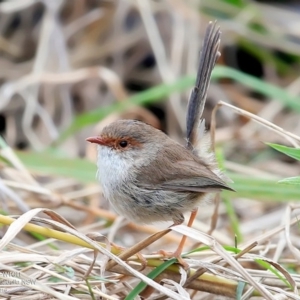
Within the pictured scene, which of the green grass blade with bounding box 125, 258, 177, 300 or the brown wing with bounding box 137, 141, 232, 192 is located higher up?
the brown wing with bounding box 137, 141, 232, 192

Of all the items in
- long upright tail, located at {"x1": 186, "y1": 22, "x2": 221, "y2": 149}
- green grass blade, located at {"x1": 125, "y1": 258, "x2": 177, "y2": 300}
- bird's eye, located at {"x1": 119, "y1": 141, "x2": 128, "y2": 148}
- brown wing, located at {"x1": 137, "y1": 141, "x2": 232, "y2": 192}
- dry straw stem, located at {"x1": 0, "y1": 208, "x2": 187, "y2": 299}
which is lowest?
green grass blade, located at {"x1": 125, "y1": 258, "x2": 177, "y2": 300}

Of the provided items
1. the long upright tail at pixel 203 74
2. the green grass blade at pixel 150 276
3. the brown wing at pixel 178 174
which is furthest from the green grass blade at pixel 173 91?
the green grass blade at pixel 150 276

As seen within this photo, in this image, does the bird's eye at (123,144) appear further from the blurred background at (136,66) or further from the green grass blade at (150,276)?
the blurred background at (136,66)

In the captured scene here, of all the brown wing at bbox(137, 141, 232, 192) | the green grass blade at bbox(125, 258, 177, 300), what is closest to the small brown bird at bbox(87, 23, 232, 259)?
the brown wing at bbox(137, 141, 232, 192)

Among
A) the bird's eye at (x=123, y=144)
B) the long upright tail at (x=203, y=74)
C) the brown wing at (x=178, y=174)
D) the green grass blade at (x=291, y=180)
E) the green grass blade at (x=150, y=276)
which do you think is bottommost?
the green grass blade at (x=150, y=276)

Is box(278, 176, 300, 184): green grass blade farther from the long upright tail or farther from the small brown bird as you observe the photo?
the long upright tail

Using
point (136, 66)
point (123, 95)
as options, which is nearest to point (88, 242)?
point (123, 95)

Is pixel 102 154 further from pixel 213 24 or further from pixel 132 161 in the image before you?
pixel 213 24

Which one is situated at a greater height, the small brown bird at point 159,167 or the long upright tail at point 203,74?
the long upright tail at point 203,74
